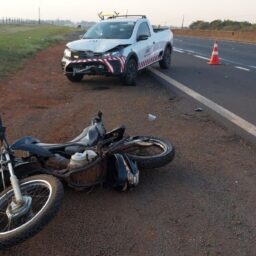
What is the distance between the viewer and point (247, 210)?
442 cm

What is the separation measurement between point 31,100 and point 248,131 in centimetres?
486

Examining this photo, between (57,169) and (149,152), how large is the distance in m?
1.35

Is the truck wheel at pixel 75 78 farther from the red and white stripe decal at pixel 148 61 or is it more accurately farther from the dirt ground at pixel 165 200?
the dirt ground at pixel 165 200

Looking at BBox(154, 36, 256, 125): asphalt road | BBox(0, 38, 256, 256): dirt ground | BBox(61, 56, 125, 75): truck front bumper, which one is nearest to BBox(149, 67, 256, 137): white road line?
BBox(154, 36, 256, 125): asphalt road

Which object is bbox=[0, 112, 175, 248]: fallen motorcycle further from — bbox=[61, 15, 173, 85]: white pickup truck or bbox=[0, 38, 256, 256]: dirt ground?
bbox=[61, 15, 173, 85]: white pickup truck

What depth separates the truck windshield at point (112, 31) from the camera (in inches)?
497

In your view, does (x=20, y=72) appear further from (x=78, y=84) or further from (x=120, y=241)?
(x=120, y=241)

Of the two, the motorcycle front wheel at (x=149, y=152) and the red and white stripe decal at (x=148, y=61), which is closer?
the motorcycle front wheel at (x=149, y=152)

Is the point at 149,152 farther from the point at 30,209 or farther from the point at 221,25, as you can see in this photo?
the point at 221,25

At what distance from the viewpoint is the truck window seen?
13066 mm

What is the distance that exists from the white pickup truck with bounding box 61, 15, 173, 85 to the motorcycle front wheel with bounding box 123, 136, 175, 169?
243 inches

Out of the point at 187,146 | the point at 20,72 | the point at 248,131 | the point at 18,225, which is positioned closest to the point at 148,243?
the point at 18,225

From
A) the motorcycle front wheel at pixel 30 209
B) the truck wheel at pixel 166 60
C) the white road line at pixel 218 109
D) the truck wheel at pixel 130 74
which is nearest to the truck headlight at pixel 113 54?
the truck wheel at pixel 130 74

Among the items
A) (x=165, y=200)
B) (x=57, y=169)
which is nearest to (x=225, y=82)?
→ (x=165, y=200)
